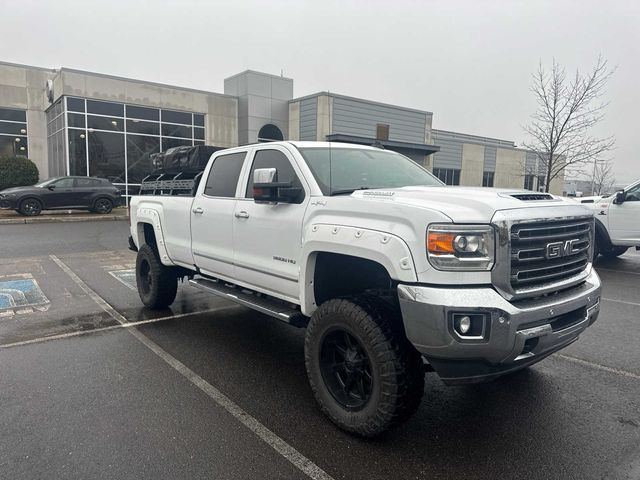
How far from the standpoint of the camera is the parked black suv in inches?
709

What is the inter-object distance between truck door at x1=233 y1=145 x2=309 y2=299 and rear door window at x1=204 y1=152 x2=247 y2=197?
10.3 inches

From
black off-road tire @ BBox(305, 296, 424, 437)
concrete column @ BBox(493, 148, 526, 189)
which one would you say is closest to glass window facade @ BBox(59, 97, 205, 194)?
black off-road tire @ BBox(305, 296, 424, 437)

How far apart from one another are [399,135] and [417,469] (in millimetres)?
29693

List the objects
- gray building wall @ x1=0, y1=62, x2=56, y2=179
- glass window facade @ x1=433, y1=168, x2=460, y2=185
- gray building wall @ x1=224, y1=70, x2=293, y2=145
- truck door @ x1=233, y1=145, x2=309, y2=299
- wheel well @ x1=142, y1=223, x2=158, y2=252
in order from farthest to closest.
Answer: glass window facade @ x1=433, y1=168, x2=460, y2=185 → gray building wall @ x1=224, y1=70, x2=293, y2=145 → gray building wall @ x1=0, y1=62, x2=56, y2=179 → wheel well @ x1=142, y1=223, x2=158, y2=252 → truck door @ x1=233, y1=145, x2=309, y2=299

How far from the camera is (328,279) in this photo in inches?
152

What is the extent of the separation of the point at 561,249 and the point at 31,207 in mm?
19740

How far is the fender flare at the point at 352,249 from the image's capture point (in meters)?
2.97

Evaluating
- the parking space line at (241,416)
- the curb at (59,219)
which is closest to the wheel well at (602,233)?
the parking space line at (241,416)

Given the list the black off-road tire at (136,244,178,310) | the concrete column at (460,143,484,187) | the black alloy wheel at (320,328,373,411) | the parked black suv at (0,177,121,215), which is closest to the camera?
the black alloy wheel at (320,328,373,411)

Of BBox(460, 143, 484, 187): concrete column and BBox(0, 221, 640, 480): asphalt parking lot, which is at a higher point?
BBox(460, 143, 484, 187): concrete column

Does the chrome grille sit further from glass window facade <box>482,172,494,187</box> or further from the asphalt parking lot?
glass window facade <box>482,172,494,187</box>

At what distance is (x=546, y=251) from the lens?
10.4 ft

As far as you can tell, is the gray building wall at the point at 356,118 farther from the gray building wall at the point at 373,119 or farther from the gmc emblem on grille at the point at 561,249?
the gmc emblem on grille at the point at 561,249

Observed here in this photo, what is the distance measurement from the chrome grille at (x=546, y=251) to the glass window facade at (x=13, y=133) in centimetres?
2905
